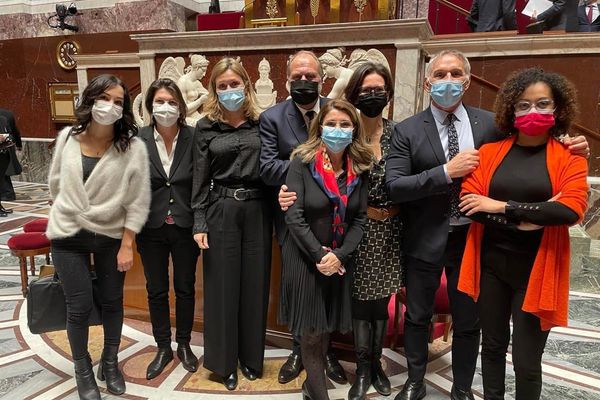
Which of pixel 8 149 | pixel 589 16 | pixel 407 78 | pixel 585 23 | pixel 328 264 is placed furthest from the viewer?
pixel 8 149

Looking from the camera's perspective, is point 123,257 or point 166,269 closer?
point 123,257

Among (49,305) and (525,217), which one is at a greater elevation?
(525,217)

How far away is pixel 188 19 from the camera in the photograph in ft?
30.5

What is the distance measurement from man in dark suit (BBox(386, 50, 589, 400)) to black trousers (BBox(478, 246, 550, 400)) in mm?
262

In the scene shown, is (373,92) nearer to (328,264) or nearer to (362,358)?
(328,264)

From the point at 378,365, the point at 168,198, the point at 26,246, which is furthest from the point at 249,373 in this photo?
the point at 26,246

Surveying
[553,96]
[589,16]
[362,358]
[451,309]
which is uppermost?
[589,16]

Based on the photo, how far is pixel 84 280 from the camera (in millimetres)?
2314

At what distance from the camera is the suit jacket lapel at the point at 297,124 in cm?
239

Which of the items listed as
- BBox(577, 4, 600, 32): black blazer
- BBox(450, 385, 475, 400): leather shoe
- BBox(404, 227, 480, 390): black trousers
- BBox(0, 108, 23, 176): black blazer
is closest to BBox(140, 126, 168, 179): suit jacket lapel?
BBox(404, 227, 480, 390): black trousers

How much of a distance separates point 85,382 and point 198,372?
65 cm

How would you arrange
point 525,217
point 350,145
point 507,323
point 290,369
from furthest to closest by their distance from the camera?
point 290,369 → point 350,145 → point 507,323 → point 525,217

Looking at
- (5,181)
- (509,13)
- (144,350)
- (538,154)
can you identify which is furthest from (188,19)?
(538,154)

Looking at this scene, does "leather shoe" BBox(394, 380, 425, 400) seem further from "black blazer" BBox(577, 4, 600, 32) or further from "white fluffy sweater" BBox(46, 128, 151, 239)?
"black blazer" BBox(577, 4, 600, 32)
